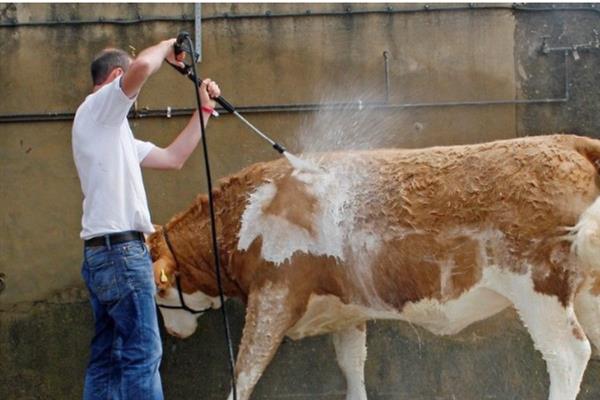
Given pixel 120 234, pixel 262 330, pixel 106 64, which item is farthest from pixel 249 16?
pixel 120 234

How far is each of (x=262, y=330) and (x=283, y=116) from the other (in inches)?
71.3

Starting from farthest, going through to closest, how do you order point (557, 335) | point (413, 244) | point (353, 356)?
point (353, 356) < point (413, 244) < point (557, 335)

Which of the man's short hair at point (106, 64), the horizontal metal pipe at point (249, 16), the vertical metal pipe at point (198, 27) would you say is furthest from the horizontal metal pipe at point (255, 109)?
the man's short hair at point (106, 64)

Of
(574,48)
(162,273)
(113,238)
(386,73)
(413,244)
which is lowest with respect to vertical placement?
(162,273)

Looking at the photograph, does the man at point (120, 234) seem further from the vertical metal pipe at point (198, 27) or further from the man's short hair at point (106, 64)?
the vertical metal pipe at point (198, 27)

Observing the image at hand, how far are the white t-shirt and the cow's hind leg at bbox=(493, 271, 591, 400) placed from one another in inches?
80.2

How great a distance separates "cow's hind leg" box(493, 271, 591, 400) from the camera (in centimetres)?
575

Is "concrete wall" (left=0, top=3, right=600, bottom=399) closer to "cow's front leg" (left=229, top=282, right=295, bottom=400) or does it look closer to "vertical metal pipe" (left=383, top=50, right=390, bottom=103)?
"vertical metal pipe" (left=383, top=50, right=390, bottom=103)

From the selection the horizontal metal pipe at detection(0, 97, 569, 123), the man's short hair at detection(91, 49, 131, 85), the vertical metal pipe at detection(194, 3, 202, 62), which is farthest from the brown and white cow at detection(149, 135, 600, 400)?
the man's short hair at detection(91, 49, 131, 85)

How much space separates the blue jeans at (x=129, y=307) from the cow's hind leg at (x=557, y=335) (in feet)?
6.33

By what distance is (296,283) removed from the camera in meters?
6.39

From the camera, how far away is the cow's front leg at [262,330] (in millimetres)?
6383

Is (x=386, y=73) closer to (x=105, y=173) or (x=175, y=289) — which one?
(x=175, y=289)

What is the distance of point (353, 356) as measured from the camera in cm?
711
